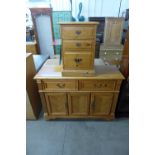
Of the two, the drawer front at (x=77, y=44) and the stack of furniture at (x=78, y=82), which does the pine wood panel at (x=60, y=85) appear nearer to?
the stack of furniture at (x=78, y=82)

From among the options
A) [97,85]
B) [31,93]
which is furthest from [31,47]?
[97,85]

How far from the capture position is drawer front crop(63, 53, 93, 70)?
1.39 m

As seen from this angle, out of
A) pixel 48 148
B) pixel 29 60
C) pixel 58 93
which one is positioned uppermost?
pixel 29 60

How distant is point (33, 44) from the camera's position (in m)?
2.87

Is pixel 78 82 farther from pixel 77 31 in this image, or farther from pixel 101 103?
pixel 77 31

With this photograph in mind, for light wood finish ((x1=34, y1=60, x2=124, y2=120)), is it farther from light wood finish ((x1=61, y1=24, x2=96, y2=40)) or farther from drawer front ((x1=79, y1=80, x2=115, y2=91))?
light wood finish ((x1=61, y1=24, x2=96, y2=40))

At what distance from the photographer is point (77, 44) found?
4.34ft

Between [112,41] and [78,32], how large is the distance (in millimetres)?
1814

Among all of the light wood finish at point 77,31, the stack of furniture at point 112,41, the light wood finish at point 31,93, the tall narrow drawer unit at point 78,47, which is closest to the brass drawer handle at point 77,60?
the tall narrow drawer unit at point 78,47

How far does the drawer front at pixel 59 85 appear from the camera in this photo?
1506mm

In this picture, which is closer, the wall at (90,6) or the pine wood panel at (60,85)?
the pine wood panel at (60,85)
